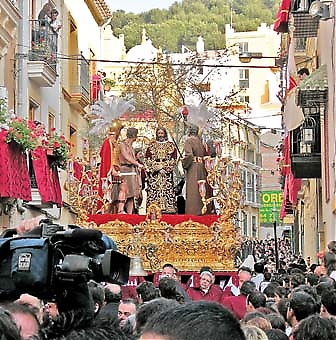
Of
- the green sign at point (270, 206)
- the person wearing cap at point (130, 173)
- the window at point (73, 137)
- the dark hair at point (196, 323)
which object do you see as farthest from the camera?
the green sign at point (270, 206)

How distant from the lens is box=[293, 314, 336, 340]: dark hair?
5.15m

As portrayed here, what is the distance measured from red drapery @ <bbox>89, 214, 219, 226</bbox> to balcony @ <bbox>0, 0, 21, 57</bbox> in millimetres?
5350

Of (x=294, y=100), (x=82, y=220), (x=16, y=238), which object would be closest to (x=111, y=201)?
(x=82, y=220)

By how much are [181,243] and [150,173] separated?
1.80 meters

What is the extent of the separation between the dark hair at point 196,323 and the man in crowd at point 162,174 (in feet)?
45.3

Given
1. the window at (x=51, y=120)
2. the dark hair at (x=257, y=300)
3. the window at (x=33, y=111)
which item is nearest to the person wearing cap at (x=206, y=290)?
the dark hair at (x=257, y=300)

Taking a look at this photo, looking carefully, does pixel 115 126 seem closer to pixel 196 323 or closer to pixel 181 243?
pixel 181 243

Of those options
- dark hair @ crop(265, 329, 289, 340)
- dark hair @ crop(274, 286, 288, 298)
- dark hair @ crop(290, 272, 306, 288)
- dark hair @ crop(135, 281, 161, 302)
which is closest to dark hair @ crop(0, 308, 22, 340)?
dark hair @ crop(265, 329, 289, 340)

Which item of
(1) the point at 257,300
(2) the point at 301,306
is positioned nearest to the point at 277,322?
(2) the point at 301,306

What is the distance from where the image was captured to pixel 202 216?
15.9 metres

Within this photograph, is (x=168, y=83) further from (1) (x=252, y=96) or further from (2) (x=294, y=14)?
(1) (x=252, y=96)

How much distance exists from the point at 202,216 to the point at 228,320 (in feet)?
43.6

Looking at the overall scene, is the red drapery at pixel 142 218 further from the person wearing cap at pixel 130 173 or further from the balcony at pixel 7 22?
the balcony at pixel 7 22

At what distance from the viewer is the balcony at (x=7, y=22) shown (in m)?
19.1
